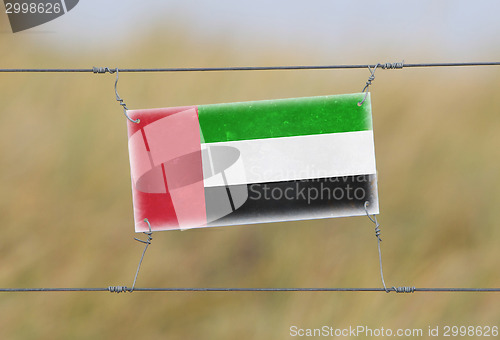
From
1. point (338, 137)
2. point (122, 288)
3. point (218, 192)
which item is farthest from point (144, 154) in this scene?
point (338, 137)

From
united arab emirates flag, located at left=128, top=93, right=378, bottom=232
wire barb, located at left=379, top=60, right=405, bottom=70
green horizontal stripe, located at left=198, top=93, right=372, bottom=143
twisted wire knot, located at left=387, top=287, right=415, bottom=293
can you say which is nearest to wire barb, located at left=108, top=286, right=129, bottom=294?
united arab emirates flag, located at left=128, top=93, right=378, bottom=232

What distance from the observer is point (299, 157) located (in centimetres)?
213

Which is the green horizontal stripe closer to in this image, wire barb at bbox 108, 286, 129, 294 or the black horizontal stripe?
the black horizontal stripe

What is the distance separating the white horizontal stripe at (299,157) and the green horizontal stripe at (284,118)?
2 centimetres

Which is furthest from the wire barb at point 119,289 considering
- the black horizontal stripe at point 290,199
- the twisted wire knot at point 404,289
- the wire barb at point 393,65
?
the wire barb at point 393,65

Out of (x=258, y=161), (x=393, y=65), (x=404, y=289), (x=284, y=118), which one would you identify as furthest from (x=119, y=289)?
(x=393, y=65)

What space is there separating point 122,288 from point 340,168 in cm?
68

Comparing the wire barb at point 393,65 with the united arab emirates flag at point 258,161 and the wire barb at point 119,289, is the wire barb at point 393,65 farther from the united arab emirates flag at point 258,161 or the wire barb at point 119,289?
the wire barb at point 119,289

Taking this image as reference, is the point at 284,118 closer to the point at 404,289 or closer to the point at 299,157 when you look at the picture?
the point at 299,157

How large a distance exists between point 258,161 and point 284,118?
14 cm

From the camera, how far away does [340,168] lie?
213 centimetres

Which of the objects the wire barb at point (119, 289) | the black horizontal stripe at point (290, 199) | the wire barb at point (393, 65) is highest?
the wire barb at point (393, 65)

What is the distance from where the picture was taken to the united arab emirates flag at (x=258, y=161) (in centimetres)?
213

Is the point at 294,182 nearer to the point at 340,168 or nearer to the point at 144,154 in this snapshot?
the point at 340,168
